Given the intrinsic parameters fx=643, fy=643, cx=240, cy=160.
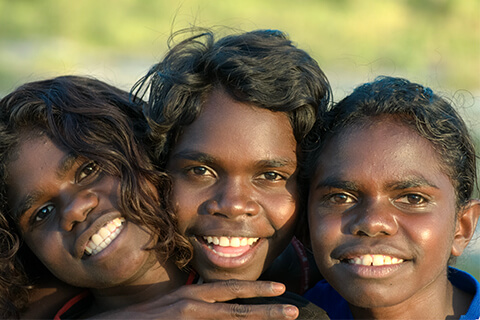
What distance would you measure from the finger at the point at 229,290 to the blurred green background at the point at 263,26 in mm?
5424

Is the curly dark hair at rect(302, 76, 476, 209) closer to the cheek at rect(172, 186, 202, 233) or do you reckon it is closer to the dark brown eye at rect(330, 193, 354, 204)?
the dark brown eye at rect(330, 193, 354, 204)

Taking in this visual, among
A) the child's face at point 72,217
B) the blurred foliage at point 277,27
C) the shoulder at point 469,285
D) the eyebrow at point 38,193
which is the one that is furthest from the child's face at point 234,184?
the blurred foliage at point 277,27

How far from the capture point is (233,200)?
2350mm

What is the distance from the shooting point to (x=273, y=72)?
2.50 metres

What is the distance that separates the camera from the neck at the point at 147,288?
2.61m

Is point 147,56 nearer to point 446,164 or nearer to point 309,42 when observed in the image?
point 309,42

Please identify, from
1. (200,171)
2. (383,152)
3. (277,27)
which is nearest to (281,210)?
(200,171)

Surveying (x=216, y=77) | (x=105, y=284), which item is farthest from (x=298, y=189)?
(x=105, y=284)

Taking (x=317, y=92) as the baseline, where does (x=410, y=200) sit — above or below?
below

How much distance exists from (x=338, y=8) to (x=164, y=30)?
261cm

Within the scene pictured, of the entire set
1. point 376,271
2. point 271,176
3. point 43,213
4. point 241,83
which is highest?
point 241,83

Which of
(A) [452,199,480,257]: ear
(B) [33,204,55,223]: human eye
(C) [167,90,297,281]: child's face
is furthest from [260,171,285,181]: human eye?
(B) [33,204,55,223]: human eye

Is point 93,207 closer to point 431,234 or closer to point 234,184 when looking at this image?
point 234,184

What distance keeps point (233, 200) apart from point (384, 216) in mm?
542
